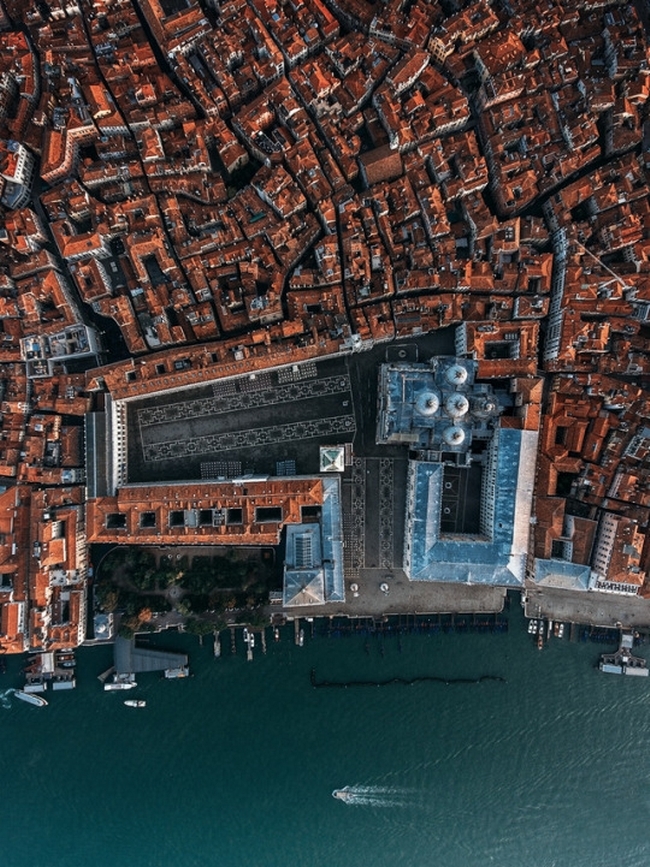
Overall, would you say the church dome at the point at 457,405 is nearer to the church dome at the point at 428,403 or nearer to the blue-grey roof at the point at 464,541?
the church dome at the point at 428,403

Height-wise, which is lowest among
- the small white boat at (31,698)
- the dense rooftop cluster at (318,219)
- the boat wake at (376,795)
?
the boat wake at (376,795)

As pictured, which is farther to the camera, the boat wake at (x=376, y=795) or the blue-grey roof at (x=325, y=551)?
the boat wake at (x=376, y=795)

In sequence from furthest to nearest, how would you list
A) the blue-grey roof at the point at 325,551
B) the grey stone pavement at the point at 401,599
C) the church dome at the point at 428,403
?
the grey stone pavement at the point at 401,599
the blue-grey roof at the point at 325,551
the church dome at the point at 428,403

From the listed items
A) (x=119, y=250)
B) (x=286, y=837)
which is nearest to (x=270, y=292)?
(x=119, y=250)

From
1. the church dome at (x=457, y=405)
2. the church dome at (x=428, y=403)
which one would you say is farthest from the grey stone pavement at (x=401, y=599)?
the church dome at (x=457, y=405)

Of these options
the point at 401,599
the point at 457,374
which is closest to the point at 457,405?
the point at 457,374

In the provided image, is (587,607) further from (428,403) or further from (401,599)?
(428,403)

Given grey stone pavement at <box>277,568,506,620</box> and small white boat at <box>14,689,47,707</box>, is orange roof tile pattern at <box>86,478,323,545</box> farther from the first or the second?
small white boat at <box>14,689,47,707</box>
